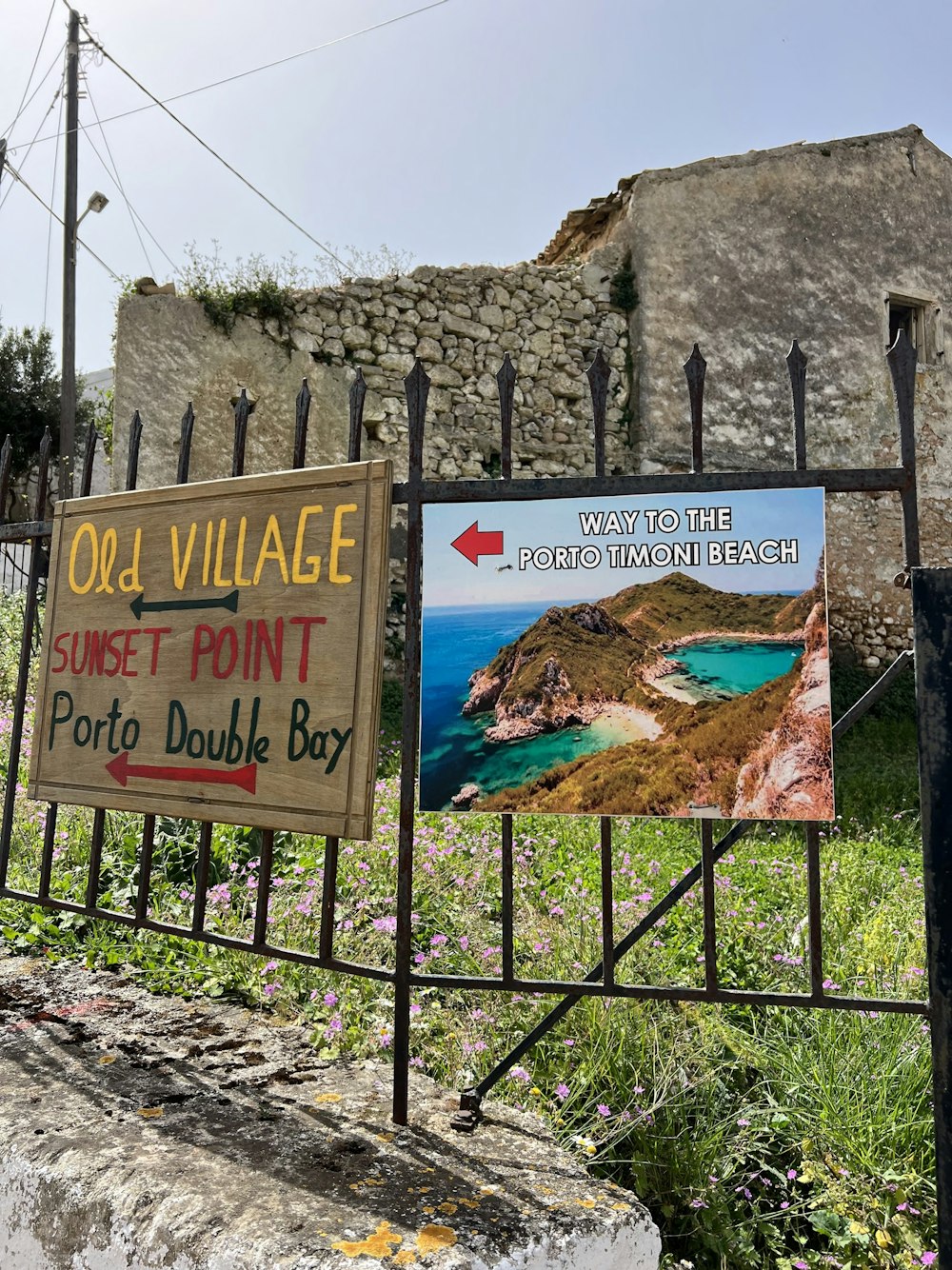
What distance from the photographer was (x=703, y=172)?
965 cm

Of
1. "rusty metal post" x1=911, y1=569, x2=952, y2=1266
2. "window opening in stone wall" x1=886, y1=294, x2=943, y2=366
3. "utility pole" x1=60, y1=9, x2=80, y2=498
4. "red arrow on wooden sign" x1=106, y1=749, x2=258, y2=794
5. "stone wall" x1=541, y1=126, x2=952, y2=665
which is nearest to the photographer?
"rusty metal post" x1=911, y1=569, x2=952, y2=1266

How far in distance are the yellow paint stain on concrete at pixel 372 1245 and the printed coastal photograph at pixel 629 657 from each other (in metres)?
0.82

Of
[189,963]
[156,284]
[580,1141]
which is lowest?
[580,1141]

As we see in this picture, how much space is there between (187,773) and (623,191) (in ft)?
30.1

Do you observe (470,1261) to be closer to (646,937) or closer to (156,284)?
(646,937)

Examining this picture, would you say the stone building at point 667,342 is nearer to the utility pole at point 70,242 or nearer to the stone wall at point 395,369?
the stone wall at point 395,369

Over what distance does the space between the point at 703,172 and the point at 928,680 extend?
9409 millimetres

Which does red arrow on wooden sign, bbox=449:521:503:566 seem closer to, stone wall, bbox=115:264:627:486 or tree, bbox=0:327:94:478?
stone wall, bbox=115:264:627:486

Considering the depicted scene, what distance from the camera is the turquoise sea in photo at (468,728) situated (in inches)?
80.7

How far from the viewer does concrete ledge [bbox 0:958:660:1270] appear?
1593 mm

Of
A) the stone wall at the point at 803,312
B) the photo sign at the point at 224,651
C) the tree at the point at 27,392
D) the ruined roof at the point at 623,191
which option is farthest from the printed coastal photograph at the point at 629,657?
the tree at the point at 27,392

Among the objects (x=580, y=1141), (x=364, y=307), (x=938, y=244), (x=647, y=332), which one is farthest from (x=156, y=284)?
(x=938, y=244)

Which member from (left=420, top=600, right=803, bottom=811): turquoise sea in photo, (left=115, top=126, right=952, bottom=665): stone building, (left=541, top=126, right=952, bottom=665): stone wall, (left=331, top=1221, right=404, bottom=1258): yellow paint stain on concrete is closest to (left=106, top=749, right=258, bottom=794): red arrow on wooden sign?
(left=420, top=600, right=803, bottom=811): turquoise sea in photo

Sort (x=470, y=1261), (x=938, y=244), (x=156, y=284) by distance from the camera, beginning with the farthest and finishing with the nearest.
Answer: (x=938, y=244), (x=156, y=284), (x=470, y=1261)
